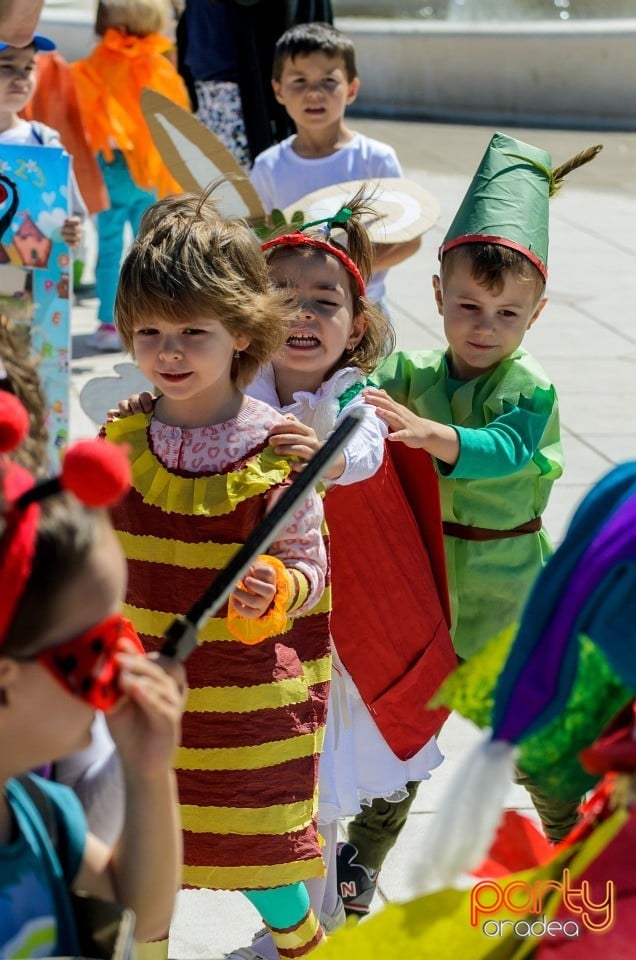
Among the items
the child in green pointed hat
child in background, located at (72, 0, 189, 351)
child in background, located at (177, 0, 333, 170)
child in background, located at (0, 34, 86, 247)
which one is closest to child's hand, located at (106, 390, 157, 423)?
the child in green pointed hat

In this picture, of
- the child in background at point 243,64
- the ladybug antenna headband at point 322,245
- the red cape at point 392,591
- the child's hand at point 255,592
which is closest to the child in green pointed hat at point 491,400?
the red cape at point 392,591

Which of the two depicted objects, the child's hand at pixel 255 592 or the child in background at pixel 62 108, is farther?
the child in background at pixel 62 108

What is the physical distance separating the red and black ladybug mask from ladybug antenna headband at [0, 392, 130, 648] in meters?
0.08

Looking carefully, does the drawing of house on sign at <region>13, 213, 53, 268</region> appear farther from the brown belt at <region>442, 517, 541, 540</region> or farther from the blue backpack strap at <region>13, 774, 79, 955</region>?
the blue backpack strap at <region>13, 774, 79, 955</region>

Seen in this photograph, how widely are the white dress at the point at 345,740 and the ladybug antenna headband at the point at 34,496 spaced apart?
1483 millimetres

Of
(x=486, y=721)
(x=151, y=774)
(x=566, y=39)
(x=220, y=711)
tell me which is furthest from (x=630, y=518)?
(x=566, y=39)

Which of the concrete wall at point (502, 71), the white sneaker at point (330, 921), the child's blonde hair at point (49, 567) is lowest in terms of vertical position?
the concrete wall at point (502, 71)

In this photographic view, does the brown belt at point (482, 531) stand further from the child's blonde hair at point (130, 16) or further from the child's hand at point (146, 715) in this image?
the child's blonde hair at point (130, 16)

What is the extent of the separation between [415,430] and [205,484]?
0.55m

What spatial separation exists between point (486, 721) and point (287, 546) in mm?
923

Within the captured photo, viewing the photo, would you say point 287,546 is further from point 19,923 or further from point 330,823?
point 19,923

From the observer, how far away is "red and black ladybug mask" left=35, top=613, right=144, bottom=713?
1587mm

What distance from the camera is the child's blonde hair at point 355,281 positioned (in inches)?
124

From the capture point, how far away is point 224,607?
108 inches
